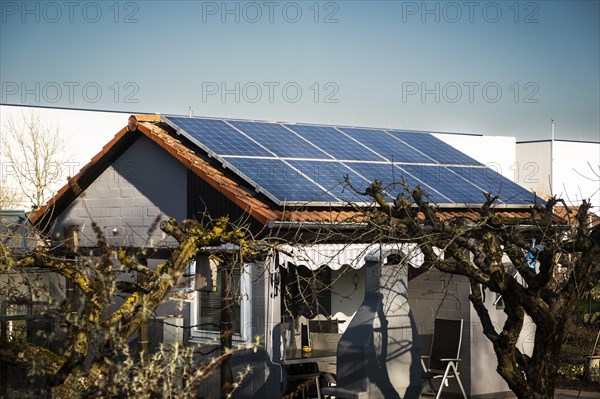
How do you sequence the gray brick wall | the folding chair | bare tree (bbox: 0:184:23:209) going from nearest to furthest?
the folding chair, the gray brick wall, bare tree (bbox: 0:184:23:209)

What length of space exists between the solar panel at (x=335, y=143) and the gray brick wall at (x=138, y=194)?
2.75m

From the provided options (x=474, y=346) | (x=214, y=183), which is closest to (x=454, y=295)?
(x=474, y=346)

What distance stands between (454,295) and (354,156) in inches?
114

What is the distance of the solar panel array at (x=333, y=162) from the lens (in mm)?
14562

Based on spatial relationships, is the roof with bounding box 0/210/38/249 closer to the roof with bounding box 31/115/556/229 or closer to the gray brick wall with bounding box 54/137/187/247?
the roof with bounding box 31/115/556/229

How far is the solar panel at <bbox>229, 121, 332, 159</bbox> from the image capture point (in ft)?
52.9

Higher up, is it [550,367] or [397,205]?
[397,205]

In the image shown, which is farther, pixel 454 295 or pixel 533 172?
pixel 533 172

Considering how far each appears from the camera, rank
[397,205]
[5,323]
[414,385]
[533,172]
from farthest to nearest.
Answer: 1. [533,172]
2. [5,323]
3. [414,385]
4. [397,205]

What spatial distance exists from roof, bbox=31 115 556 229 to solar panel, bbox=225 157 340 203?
0.63ft

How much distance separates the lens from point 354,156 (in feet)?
55.0

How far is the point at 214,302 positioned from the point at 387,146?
4.89 meters

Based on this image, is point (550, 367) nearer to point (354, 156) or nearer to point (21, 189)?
point (354, 156)

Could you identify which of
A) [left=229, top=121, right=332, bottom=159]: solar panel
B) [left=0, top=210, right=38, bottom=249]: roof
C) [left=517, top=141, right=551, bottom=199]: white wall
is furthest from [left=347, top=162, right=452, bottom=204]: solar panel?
[left=517, top=141, right=551, bottom=199]: white wall
